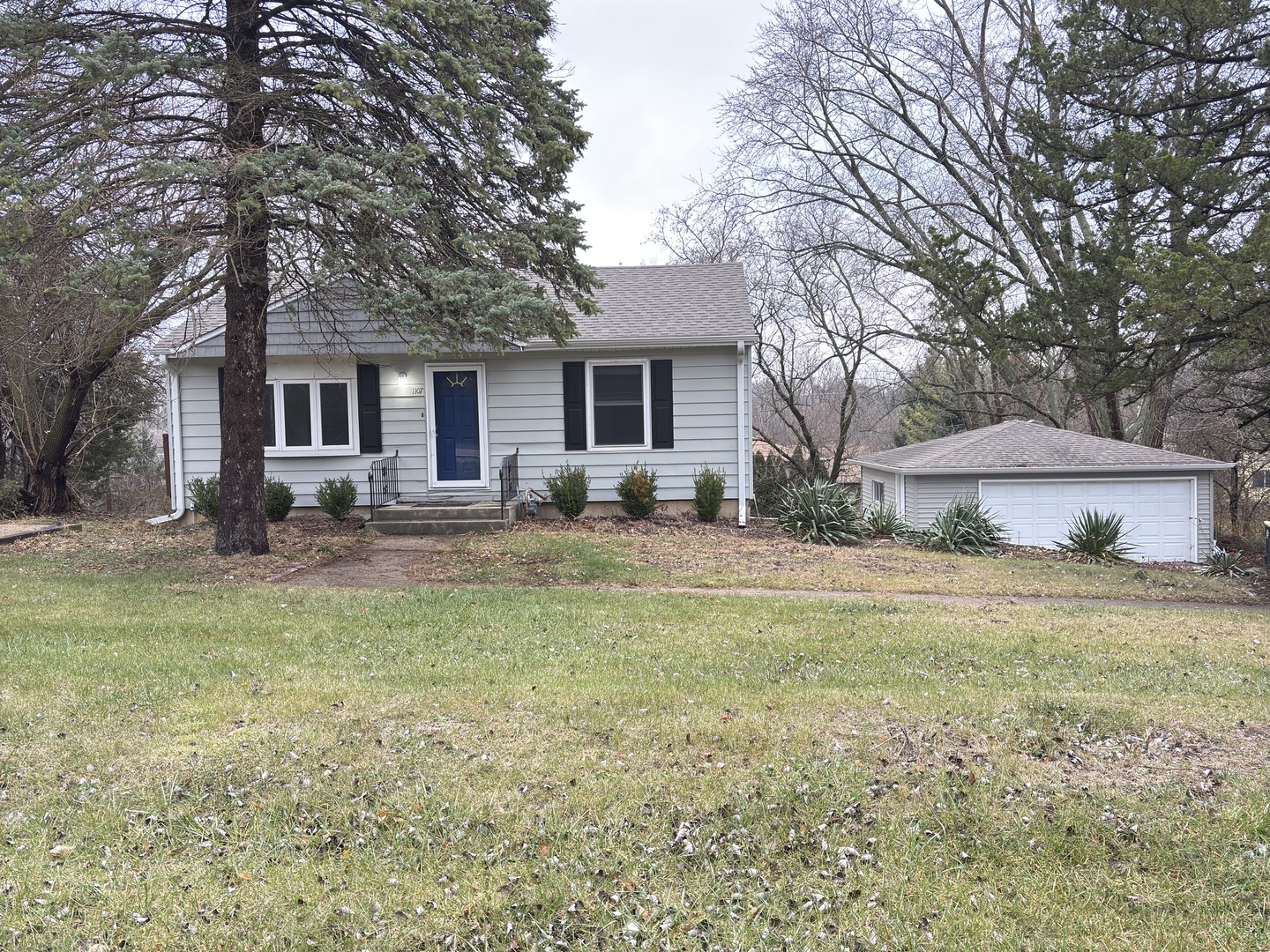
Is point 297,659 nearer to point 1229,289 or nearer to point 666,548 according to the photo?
point 666,548

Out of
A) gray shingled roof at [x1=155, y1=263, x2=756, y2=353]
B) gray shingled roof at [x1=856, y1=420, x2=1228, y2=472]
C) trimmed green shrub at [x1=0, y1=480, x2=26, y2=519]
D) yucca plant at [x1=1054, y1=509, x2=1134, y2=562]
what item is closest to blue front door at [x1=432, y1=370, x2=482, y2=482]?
gray shingled roof at [x1=155, y1=263, x2=756, y2=353]

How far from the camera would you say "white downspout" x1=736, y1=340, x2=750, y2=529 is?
14.6 meters

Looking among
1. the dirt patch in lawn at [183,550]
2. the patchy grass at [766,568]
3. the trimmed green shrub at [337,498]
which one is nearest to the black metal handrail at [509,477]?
the patchy grass at [766,568]

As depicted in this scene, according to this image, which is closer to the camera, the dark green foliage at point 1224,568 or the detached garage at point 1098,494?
the dark green foliage at point 1224,568

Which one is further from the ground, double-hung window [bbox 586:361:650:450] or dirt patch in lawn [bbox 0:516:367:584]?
double-hung window [bbox 586:361:650:450]

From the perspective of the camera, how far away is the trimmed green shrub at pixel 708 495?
14.4m

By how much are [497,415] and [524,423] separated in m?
0.51

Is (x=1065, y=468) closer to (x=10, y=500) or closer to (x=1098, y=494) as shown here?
(x=1098, y=494)

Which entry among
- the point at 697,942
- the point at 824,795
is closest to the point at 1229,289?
the point at 824,795

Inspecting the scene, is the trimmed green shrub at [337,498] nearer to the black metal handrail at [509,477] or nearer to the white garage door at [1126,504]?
the black metal handrail at [509,477]

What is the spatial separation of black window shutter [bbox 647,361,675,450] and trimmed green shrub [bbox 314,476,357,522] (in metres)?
5.32

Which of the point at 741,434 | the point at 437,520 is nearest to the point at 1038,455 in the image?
the point at 741,434

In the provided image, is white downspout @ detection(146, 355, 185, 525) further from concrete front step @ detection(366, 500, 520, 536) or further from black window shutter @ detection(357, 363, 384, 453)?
concrete front step @ detection(366, 500, 520, 536)

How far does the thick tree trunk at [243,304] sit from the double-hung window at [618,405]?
597cm
